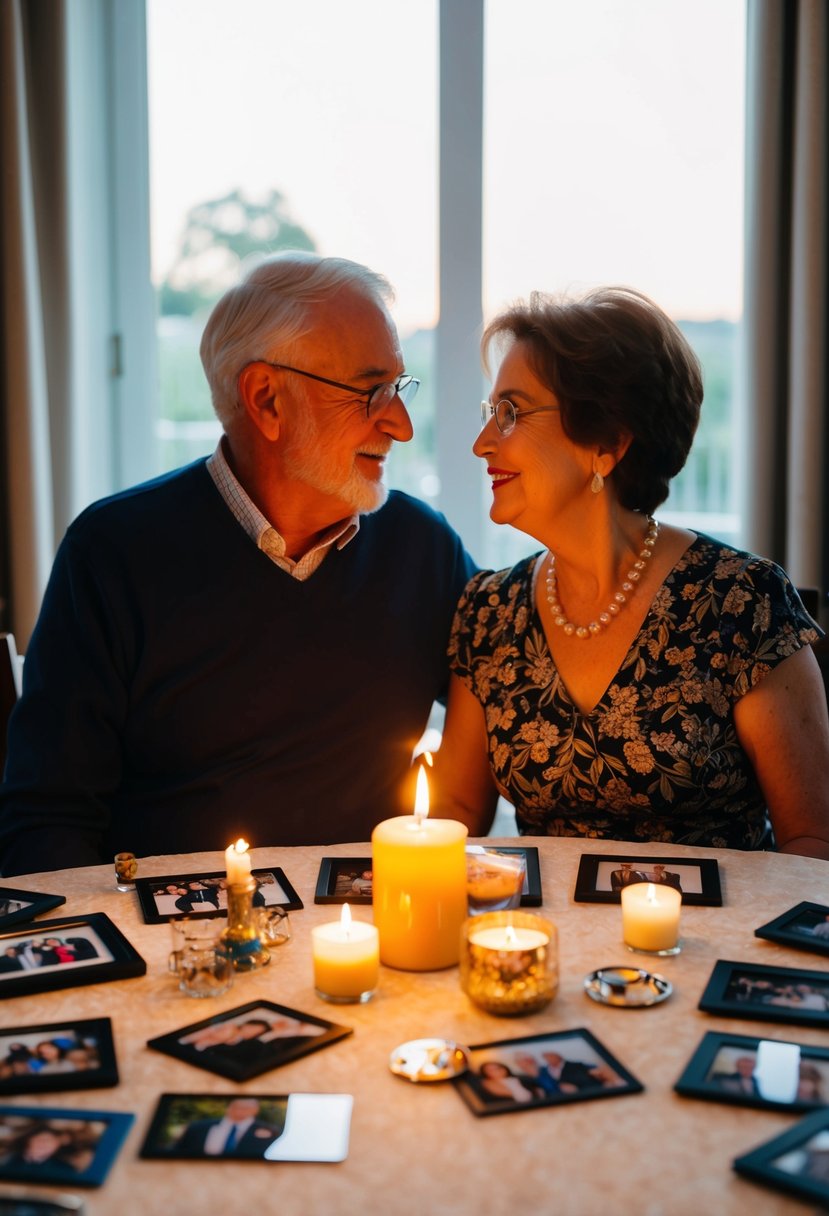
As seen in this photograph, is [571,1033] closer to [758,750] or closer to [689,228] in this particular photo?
[758,750]

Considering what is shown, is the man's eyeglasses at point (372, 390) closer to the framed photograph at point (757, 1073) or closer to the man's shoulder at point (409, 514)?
the man's shoulder at point (409, 514)

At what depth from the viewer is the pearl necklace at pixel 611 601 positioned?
195 centimetres

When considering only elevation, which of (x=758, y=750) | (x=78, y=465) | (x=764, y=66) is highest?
(x=764, y=66)

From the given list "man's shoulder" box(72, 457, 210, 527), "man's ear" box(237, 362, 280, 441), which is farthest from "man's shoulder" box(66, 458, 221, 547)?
"man's ear" box(237, 362, 280, 441)

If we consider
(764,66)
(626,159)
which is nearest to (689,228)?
(626,159)

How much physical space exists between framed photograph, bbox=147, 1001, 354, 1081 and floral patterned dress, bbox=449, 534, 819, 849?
2.92 ft

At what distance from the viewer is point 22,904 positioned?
133cm

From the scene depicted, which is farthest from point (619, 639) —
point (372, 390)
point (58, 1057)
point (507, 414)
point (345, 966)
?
point (58, 1057)

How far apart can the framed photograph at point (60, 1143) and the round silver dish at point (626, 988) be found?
17.0 inches

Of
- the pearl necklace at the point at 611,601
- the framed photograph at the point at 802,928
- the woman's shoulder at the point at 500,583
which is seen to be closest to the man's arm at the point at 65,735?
the woman's shoulder at the point at 500,583

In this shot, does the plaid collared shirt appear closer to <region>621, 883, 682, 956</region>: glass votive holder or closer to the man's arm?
the man's arm

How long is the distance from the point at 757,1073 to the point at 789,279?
2.41 m

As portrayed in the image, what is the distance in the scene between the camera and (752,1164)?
31.9 inches

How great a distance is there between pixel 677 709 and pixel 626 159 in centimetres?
206
